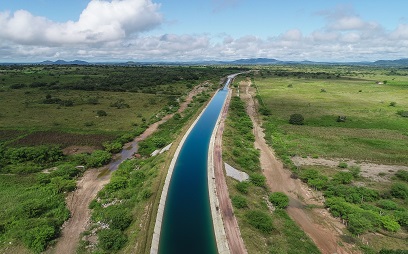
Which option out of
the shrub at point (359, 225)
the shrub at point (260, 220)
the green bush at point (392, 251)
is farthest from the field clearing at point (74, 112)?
the green bush at point (392, 251)

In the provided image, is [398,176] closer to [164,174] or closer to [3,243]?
[164,174]

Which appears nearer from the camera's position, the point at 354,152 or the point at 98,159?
the point at 98,159

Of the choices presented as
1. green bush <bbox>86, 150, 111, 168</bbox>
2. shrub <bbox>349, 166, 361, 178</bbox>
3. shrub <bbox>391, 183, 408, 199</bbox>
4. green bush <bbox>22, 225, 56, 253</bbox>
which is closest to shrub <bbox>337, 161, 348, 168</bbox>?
shrub <bbox>349, 166, 361, 178</bbox>

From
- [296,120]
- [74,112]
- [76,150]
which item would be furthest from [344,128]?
[74,112]

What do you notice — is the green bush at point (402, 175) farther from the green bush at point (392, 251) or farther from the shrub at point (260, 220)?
the shrub at point (260, 220)

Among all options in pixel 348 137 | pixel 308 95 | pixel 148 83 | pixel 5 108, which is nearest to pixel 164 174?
pixel 348 137

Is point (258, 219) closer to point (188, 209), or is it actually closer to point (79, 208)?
point (188, 209)

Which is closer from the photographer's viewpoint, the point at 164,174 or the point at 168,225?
the point at 168,225
